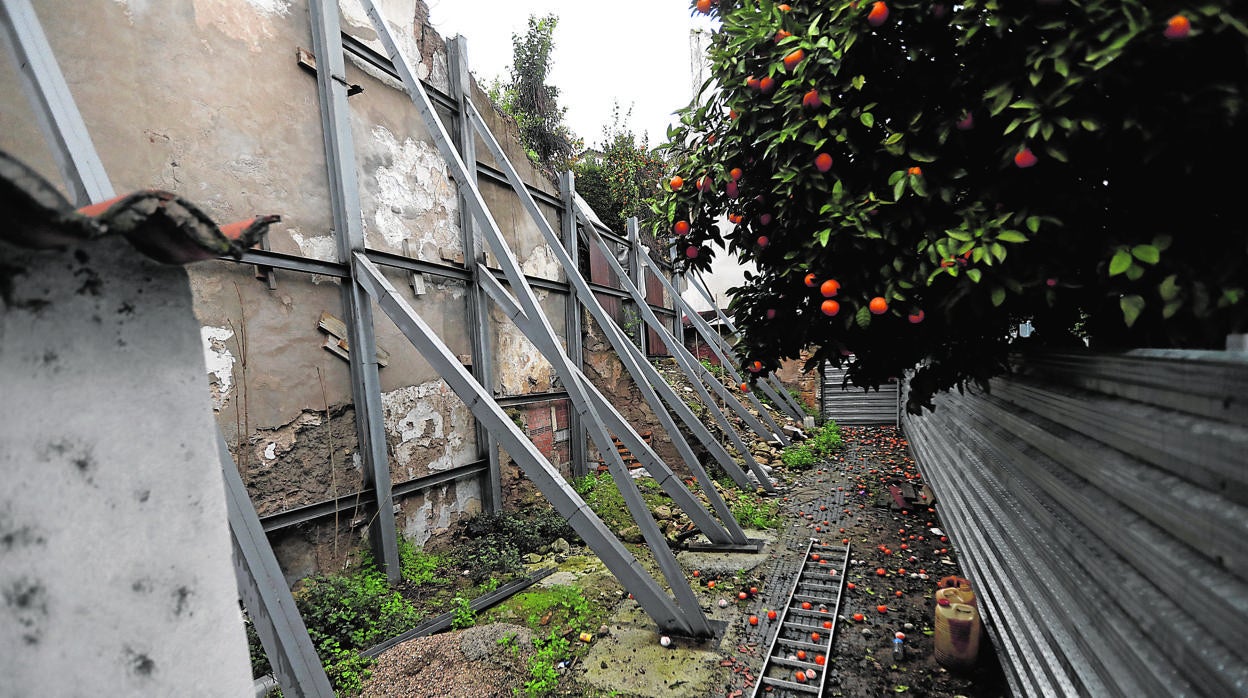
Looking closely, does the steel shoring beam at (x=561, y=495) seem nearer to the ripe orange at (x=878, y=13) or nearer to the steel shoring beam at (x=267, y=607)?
the steel shoring beam at (x=267, y=607)

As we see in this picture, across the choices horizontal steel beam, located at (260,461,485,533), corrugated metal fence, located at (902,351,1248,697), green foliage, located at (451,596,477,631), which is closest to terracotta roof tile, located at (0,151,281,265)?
corrugated metal fence, located at (902,351,1248,697)

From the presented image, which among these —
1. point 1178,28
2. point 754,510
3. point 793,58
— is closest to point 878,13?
point 793,58

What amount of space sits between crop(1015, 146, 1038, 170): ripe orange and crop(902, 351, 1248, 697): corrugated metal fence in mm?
724

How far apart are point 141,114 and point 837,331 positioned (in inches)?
173

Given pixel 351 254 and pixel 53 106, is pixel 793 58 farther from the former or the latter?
pixel 351 254

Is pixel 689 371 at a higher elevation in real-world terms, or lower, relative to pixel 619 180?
lower

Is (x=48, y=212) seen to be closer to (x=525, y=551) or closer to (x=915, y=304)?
(x=915, y=304)

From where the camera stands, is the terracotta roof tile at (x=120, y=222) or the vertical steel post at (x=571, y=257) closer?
the terracotta roof tile at (x=120, y=222)

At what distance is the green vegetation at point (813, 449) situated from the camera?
8328 mm

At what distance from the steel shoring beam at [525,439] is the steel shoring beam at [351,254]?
30cm

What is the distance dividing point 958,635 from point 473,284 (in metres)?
5.27

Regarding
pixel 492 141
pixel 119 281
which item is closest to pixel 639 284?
pixel 492 141

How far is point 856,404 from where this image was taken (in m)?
11.2

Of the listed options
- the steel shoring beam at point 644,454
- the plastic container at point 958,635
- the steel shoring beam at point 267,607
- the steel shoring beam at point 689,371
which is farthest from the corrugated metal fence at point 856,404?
the steel shoring beam at point 267,607
